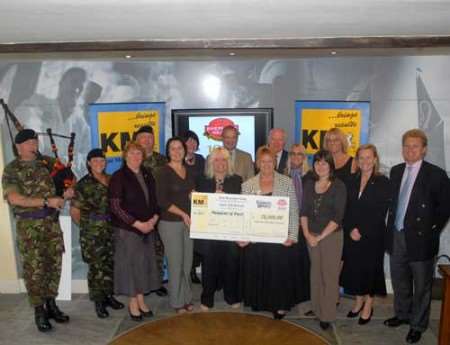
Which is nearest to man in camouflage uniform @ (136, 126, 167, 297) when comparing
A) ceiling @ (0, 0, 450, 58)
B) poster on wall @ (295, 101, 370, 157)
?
poster on wall @ (295, 101, 370, 157)

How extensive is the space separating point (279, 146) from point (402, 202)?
1.29 meters

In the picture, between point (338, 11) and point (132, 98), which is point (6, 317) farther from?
point (338, 11)

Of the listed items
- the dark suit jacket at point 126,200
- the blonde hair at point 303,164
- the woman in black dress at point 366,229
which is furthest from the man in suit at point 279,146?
the dark suit jacket at point 126,200

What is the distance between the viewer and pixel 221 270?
442 centimetres

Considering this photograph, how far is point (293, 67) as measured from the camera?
5004 millimetres

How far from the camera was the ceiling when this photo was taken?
1846 millimetres

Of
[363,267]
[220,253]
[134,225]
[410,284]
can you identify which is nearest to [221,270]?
[220,253]

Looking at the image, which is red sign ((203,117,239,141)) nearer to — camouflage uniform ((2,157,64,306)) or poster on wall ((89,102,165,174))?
poster on wall ((89,102,165,174))

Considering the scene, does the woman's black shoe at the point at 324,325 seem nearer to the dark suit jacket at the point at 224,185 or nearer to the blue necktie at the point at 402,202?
the blue necktie at the point at 402,202

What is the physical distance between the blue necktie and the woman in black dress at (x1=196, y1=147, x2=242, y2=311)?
4.52 ft

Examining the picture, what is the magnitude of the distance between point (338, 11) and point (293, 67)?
10.2 ft

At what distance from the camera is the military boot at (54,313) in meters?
4.38

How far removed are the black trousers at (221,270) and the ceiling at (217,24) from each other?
84.7 inches

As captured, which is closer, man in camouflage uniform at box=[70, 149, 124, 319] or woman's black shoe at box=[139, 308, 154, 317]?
man in camouflage uniform at box=[70, 149, 124, 319]
